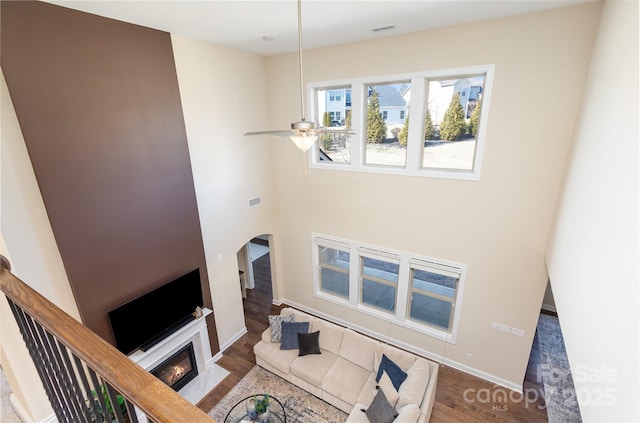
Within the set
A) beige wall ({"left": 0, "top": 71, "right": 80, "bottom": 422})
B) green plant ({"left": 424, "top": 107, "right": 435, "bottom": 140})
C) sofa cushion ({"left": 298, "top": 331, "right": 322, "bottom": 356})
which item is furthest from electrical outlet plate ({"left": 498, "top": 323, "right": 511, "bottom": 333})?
beige wall ({"left": 0, "top": 71, "right": 80, "bottom": 422})

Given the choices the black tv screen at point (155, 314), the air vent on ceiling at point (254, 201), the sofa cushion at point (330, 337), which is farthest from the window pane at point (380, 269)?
the black tv screen at point (155, 314)

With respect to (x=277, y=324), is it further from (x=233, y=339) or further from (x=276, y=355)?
(x=233, y=339)

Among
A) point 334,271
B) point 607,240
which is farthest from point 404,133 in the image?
point 607,240

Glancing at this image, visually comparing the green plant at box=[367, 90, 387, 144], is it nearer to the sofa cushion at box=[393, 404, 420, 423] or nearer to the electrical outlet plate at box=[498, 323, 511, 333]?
→ the electrical outlet plate at box=[498, 323, 511, 333]

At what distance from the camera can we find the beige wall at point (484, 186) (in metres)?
4.02

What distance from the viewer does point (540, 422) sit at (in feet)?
15.8

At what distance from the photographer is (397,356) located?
5156 mm

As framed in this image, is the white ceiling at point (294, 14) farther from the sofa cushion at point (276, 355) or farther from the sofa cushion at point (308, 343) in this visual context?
the sofa cushion at point (276, 355)

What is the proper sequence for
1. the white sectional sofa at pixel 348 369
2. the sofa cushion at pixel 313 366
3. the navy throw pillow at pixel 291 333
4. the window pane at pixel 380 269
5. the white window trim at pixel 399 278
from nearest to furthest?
the white sectional sofa at pixel 348 369 < the sofa cushion at pixel 313 366 < the white window trim at pixel 399 278 < the navy throw pillow at pixel 291 333 < the window pane at pixel 380 269

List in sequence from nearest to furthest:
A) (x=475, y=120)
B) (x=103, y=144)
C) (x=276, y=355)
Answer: (x=103, y=144) → (x=475, y=120) → (x=276, y=355)

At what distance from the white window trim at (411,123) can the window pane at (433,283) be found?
202 cm

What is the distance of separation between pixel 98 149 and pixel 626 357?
5339 millimetres

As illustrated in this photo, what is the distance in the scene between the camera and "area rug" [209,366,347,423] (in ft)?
16.4

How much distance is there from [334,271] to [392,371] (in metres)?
2.78
